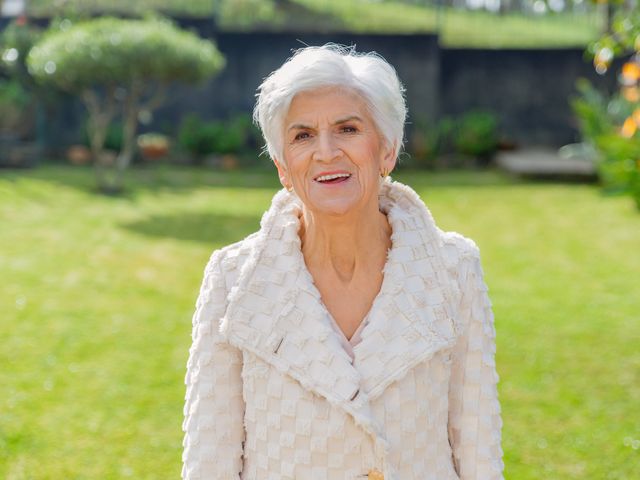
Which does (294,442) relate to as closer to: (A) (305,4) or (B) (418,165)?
(B) (418,165)

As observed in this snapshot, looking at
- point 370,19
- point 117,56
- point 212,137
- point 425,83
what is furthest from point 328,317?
point 370,19

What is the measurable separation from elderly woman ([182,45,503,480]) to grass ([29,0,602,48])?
18106 millimetres

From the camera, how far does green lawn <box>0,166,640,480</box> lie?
209 inches

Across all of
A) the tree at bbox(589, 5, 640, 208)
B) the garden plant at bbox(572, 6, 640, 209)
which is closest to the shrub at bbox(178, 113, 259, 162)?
the garden plant at bbox(572, 6, 640, 209)

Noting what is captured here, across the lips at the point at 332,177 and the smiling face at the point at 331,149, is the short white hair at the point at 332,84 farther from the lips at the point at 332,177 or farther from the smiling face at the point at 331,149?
the lips at the point at 332,177

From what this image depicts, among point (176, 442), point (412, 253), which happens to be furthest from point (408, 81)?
point (412, 253)

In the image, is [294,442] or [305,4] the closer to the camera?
[294,442]

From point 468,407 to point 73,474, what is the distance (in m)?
3.26

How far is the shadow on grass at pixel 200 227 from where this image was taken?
11.2 metres

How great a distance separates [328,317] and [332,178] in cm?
33

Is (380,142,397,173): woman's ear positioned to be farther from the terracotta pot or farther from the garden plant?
the terracotta pot

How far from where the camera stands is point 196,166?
18.9m

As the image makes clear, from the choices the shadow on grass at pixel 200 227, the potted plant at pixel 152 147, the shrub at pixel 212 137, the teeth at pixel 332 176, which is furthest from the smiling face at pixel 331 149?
the potted plant at pixel 152 147

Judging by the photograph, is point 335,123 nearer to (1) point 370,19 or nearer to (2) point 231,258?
(2) point 231,258
